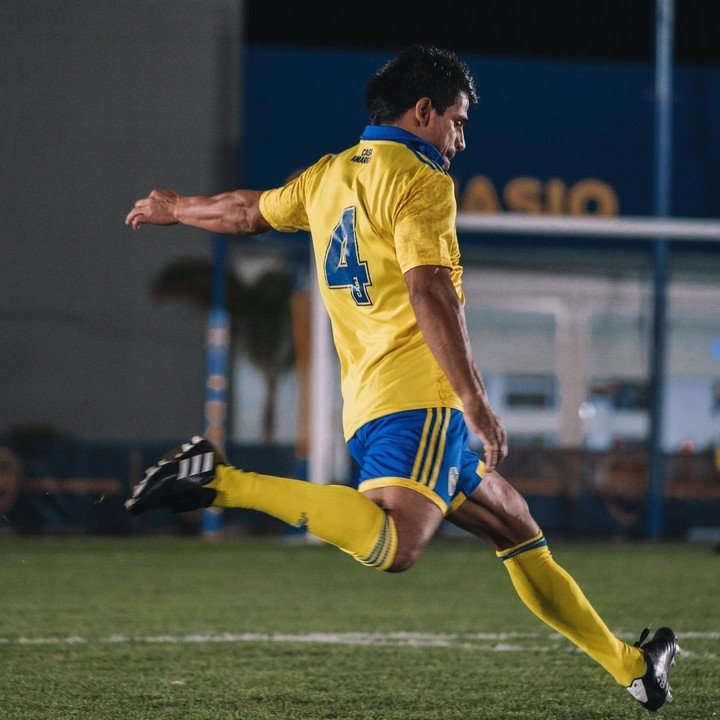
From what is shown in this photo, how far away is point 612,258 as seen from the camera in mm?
17438

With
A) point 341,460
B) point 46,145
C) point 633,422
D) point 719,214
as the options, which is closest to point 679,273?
point 719,214

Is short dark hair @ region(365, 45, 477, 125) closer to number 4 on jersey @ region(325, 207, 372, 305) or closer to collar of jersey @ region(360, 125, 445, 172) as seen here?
collar of jersey @ region(360, 125, 445, 172)

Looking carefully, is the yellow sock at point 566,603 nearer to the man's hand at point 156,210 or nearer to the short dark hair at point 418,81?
the short dark hair at point 418,81

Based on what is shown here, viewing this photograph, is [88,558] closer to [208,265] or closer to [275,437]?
[275,437]

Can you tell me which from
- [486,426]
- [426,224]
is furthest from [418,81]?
[486,426]

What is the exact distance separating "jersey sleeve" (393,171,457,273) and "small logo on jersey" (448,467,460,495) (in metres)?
0.63

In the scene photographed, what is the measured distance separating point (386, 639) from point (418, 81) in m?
3.17

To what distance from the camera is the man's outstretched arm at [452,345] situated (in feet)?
12.9

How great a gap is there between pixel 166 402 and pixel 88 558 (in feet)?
24.7

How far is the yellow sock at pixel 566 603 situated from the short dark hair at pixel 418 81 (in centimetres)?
148

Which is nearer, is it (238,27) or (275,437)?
(275,437)

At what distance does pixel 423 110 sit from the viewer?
14.2ft

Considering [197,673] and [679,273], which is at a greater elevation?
[679,273]

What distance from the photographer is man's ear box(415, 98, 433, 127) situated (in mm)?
4309
